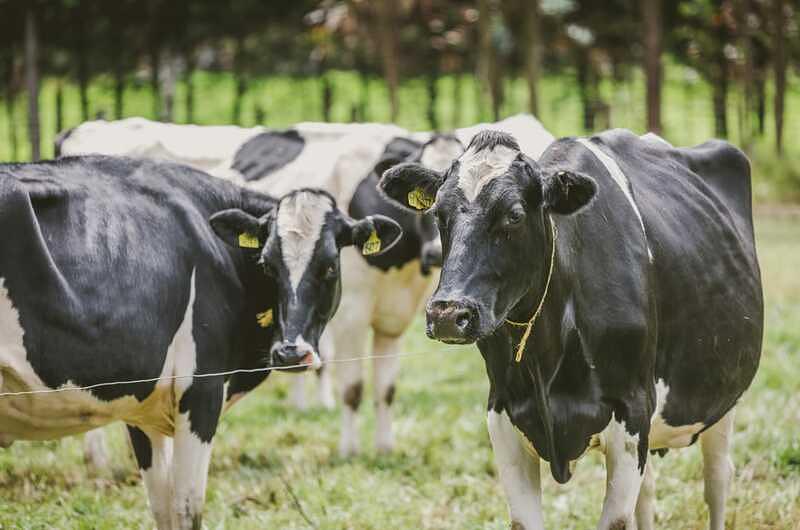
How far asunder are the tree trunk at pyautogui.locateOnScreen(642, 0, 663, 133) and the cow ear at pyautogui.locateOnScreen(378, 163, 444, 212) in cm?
1255

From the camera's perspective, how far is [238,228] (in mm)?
5508

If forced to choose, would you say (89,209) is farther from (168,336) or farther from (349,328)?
(349,328)

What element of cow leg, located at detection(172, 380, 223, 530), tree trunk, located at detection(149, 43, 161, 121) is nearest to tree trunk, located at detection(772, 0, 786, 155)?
tree trunk, located at detection(149, 43, 161, 121)

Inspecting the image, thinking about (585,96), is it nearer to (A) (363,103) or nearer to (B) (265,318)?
(A) (363,103)

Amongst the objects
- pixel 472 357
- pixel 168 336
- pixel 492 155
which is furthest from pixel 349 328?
pixel 492 155

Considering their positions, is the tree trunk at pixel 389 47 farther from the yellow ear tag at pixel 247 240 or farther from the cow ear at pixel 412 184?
the cow ear at pixel 412 184

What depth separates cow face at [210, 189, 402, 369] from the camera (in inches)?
211

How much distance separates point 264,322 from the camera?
18.4ft

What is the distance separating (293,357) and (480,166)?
5.47 feet

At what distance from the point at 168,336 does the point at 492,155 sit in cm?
180

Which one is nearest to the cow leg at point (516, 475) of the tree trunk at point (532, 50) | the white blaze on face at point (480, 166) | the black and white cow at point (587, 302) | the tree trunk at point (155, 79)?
the black and white cow at point (587, 302)

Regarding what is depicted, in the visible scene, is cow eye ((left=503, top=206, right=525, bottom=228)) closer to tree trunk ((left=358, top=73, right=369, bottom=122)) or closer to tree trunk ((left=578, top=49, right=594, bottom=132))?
tree trunk ((left=358, top=73, right=369, bottom=122))

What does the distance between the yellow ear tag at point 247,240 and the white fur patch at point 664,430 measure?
2052mm

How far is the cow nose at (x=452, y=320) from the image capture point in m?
3.65
